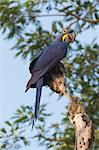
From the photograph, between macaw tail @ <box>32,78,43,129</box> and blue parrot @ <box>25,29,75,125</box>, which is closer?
macaw tail @ <box>32,78,43,129</box>

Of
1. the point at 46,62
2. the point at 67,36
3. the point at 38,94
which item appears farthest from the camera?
the point at 67,36

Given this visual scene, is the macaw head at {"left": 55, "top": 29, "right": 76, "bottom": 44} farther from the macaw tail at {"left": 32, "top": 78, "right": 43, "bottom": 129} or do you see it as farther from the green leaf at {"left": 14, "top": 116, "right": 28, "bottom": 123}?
the green leaf at {"left": 14, "top": 116, "right": 28, "bottom": 123}

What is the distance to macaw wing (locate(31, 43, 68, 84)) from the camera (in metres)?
3.30

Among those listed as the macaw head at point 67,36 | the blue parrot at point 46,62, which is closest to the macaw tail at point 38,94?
the blue parrot at point 46,62

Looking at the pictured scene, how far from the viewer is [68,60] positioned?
21.6 ft

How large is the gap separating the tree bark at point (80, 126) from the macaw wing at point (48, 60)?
0.54 meters

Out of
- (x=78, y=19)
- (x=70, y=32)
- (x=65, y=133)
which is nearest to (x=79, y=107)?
(x=70, y=32)

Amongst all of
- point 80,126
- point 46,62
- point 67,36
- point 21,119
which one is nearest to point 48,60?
point 46,62

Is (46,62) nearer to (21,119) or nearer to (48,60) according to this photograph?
(48,60)

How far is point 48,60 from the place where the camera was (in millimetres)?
3430

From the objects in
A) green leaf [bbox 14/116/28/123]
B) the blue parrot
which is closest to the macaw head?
the blue parrot

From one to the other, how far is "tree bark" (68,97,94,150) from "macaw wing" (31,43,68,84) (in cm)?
54

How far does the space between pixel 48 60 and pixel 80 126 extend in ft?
2.87

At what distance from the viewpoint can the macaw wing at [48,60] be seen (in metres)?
3.30
